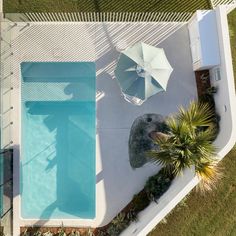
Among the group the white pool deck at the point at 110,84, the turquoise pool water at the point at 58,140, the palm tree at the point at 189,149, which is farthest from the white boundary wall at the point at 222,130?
the turquoise pool water at the point at 58,140

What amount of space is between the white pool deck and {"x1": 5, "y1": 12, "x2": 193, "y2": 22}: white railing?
0.24 metres

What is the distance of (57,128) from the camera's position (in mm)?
19312

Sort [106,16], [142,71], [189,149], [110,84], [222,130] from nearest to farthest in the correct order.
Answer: [189,149], [142,71], [222,130], [106,16], [110,84]

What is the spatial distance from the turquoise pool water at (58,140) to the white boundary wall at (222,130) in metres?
3.54

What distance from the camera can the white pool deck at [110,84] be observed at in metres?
19.2

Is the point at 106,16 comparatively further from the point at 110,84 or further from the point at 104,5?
the point at 110,84

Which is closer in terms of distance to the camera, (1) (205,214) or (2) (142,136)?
(1) (205,214)

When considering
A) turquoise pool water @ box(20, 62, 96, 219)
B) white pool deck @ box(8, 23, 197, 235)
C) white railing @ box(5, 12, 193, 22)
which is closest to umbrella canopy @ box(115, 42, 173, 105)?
white pool deck @ box(8, 23, 197, 235)

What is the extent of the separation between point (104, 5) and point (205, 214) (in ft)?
36.0

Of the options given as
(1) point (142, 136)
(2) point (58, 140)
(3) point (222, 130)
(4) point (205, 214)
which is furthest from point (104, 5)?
(4) point (205, 214)

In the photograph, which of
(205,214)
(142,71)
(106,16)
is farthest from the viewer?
(106,16)

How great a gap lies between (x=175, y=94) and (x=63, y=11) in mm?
6622

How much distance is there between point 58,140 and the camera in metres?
19.3

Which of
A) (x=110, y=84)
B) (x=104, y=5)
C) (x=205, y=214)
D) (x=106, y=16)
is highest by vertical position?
(x=104, y=5)
